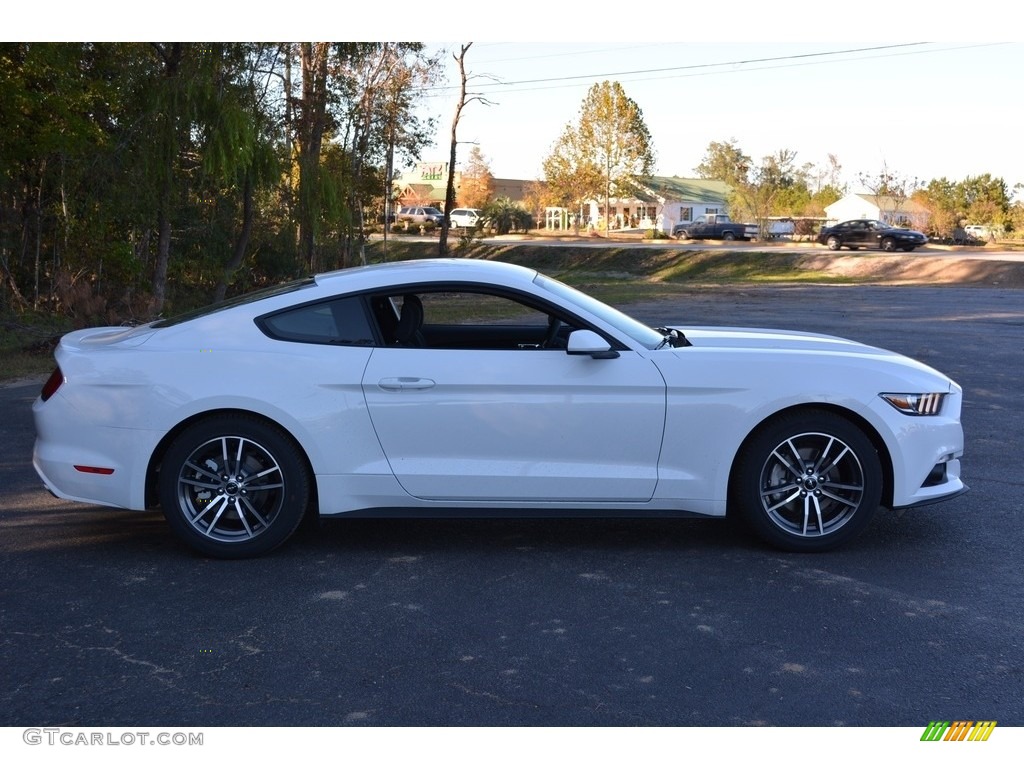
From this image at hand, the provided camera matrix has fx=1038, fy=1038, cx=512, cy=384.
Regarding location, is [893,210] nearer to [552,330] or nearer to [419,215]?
[419,215]

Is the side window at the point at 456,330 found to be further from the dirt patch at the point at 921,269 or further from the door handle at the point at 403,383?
the dirt patch at the point at 921,269

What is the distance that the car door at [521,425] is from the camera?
5.39m

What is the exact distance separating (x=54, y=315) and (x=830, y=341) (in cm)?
1574

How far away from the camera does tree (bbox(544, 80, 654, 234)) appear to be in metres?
65.7

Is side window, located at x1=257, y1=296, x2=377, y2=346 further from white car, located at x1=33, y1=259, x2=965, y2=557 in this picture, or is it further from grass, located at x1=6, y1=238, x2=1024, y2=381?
grass, located at x1=6, y1=238, x2=1024, y2=381

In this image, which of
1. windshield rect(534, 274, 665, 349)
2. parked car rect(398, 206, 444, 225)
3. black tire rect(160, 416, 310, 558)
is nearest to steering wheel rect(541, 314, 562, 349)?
windshield rect(534, 274, 665, 349)

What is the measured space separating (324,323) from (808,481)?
2712mm

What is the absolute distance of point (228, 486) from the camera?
5418 millimetres

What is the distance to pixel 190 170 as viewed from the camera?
1603cm

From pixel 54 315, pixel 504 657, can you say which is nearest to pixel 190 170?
pixel 54 315

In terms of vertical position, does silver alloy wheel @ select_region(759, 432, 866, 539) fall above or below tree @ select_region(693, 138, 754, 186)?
Result: below

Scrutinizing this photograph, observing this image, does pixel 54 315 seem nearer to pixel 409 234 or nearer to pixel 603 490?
pixel 603 490
